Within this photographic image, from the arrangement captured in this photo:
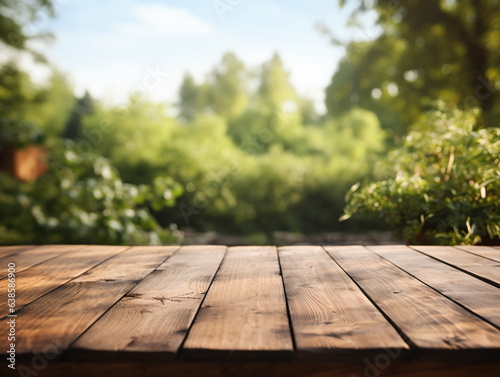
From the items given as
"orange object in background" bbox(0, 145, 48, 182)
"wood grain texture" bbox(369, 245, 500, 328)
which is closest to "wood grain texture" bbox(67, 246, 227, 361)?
"wood grain texture" bbox(369, 245, 500, 328)

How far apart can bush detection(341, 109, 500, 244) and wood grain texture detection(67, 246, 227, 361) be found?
1424mm

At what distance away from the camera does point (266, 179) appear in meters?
8.72

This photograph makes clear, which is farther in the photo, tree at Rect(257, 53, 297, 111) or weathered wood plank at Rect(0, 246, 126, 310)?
tree at Rect(257, 53, 297, 111)

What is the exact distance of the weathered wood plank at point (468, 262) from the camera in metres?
1.47

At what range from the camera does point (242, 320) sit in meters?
1.02

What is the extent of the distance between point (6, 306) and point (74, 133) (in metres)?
29.7

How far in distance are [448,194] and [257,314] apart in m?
2.11

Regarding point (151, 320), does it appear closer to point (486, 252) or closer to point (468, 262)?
point (468, 262)

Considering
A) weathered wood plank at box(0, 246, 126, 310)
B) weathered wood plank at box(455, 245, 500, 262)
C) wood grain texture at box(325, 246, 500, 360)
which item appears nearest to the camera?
wood grain texture at box(325, 246, 500, 360)

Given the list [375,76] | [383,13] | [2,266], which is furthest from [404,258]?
[375,76]

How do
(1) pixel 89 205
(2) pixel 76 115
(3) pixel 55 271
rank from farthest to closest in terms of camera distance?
1. (2) pixel 76 115
2. (1) pixel 89 205
3. (3) pixel 55 271

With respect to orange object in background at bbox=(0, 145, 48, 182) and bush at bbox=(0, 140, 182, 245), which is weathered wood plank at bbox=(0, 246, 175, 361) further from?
orange object in background at bbox=(0, 145, 48, 182)

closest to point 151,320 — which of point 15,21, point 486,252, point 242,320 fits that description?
point 242,320

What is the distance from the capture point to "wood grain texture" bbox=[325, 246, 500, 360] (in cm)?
85
